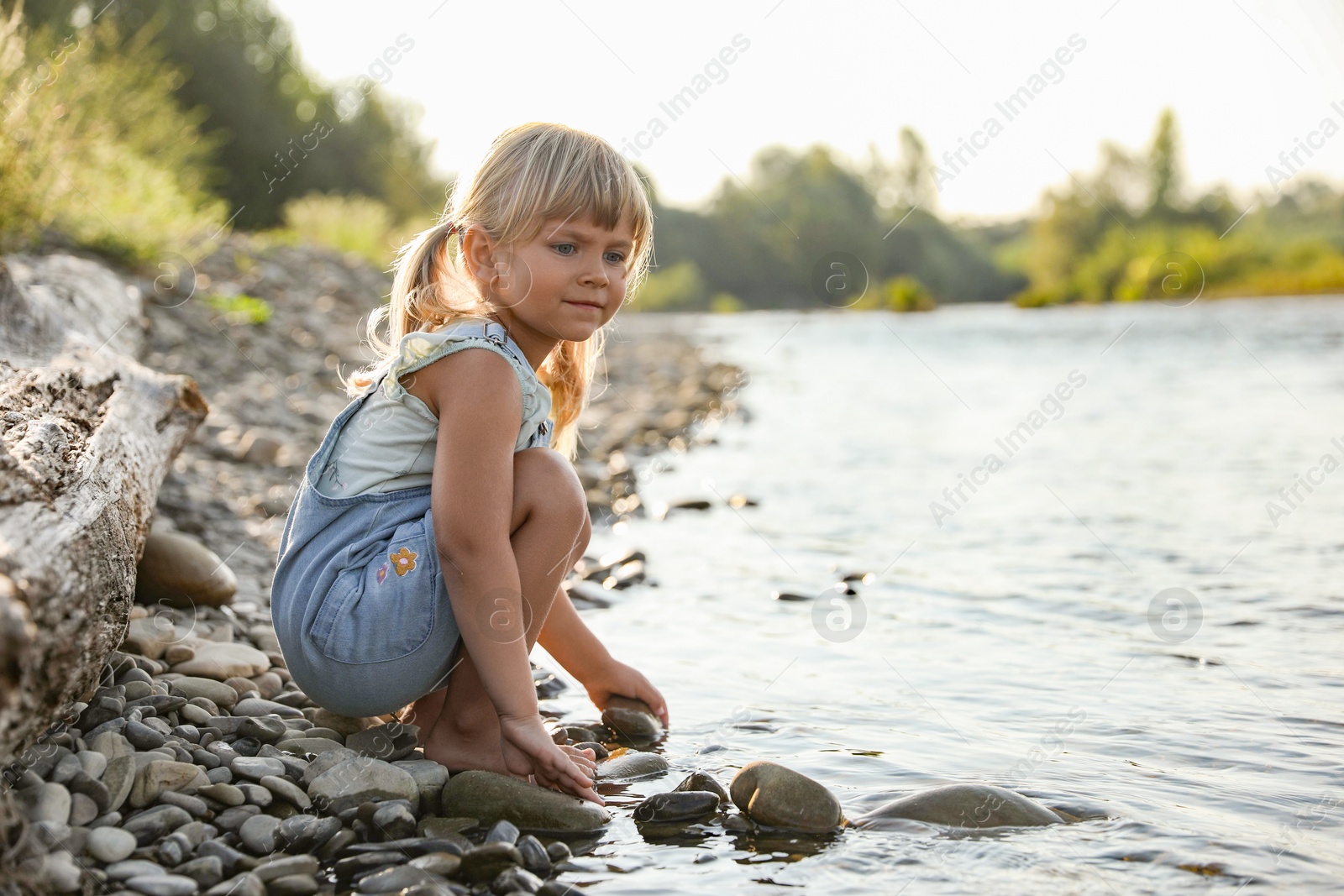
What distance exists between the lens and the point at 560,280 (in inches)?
90.0

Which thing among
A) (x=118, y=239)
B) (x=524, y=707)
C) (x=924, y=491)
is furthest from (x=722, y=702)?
(x=118, y=239)

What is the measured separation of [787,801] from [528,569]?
690mm

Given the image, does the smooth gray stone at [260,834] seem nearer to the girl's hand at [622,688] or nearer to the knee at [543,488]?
the knee at [543,488]

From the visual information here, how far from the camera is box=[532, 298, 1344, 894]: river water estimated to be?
6.68 feet

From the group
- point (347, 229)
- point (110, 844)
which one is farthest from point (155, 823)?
point (347, 229)

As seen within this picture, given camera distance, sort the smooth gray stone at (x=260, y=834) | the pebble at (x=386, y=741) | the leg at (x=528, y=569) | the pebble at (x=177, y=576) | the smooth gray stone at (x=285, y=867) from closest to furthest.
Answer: the smooth gray stone at (x=285, y=867)
the smooth gray stone at (x=260, y=834)
the leg at (x=528, y=569)
the pebble at (x=386, y=741)
the pebble at (x=177, y=576)

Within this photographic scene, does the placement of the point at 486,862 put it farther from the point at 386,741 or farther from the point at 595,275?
the point at 595,275

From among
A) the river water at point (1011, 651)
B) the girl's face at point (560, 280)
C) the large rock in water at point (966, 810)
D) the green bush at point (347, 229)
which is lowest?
the large rock in water at point (966, 810)

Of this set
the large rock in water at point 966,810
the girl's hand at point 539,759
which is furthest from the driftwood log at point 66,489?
the large rock in water at point 966,810

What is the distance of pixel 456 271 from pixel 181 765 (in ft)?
3.82

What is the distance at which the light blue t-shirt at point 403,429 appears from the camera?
2234mm

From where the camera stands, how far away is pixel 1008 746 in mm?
2598

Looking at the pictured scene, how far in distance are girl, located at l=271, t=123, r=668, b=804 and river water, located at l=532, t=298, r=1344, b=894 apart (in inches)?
16.0

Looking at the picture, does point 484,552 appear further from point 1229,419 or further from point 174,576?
point 1229,419
